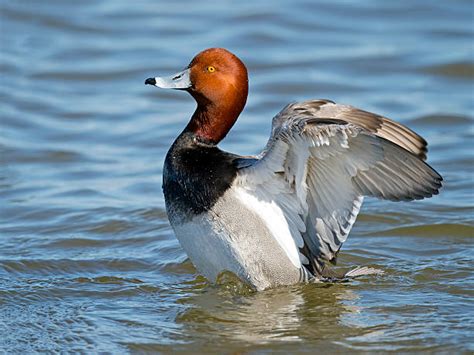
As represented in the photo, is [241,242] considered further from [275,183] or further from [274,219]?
[275,183]

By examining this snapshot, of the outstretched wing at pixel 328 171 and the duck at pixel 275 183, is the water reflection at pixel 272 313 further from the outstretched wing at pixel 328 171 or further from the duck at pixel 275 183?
the outstretched wing at pixel 328 171

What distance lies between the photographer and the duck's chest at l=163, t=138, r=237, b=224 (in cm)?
617

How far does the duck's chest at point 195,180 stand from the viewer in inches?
243

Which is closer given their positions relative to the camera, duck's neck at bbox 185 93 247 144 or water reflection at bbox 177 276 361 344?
water reflection at bbox 177 276 361 344

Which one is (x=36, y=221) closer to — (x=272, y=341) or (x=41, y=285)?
(x=41, y=285)

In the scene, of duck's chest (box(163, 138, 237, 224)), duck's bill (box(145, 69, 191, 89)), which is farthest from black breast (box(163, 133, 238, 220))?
duck's bill (box(145, 69, 191, 89))

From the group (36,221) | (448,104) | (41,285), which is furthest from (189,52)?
(41,285)

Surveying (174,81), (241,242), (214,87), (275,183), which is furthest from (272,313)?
(174,81)

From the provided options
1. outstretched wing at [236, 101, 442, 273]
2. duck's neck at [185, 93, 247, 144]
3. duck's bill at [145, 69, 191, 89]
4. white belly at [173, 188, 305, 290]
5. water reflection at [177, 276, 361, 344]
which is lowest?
water reflection at [177, 276, 361, 344]

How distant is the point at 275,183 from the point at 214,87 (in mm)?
764

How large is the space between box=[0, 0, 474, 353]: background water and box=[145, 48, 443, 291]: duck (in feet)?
0.87

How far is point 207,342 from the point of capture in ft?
18.6

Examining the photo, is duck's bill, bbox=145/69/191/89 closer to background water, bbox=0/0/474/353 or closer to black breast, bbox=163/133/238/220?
black breast, bbox=163/133/238/220

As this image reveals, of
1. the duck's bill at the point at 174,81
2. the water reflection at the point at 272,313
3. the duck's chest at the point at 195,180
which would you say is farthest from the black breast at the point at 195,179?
the water reflection at the point at 272,313
